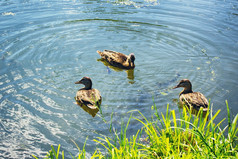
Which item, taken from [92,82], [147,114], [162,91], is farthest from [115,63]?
[147,114]

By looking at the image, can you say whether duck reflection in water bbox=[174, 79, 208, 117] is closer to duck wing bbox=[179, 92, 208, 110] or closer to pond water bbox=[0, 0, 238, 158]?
duck wing bbox=[179, 92, 208, 110]

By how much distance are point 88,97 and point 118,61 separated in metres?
2.36

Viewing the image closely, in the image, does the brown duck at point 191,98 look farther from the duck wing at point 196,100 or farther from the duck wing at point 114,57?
the duck wing at point 114,57

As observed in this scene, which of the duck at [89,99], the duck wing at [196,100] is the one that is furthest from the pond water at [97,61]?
the duck wing at [196,100]

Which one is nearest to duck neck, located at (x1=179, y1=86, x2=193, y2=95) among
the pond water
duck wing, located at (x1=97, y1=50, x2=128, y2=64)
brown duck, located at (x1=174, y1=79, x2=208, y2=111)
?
brown duck, located at (x1=174, y1=79, x2=208, y2=111)

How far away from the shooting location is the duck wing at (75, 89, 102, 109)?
6.15m

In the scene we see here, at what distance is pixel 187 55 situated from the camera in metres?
8.66

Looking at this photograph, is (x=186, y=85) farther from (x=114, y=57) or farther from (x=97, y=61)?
(x=97, y=61)

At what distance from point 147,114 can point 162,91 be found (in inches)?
47.2

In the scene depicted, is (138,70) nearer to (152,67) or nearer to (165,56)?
(152,67)

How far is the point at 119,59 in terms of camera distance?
8.28m

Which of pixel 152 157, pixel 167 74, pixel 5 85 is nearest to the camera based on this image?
pixel 152 157

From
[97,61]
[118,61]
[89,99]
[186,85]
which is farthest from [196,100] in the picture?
[97,61]

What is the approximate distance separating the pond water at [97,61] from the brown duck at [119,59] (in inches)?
10.5
